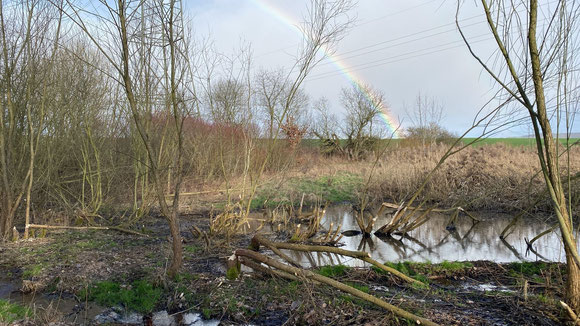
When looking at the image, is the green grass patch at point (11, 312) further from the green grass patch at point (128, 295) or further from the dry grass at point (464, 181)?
the dry grass at point (464, 181)

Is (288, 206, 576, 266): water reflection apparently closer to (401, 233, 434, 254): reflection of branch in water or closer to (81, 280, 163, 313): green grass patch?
(401, 233, 434, 254): reflection of branch in water

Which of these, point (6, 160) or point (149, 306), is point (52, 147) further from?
point (149, 306)

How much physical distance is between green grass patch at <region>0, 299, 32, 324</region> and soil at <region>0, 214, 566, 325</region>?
0.74 ft

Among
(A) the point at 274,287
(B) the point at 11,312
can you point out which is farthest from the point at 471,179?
(B) the point at 11,312

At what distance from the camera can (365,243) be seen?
945cm

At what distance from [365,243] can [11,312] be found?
6.80m

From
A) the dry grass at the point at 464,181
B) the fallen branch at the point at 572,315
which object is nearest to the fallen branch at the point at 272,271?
the fallen branch at the point at 572,315

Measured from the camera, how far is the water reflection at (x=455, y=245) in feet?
26.5

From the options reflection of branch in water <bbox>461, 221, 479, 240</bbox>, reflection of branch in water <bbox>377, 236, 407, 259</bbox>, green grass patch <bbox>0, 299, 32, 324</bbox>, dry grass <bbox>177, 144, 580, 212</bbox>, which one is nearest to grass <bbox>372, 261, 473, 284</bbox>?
reflection of branch in water <bbox>377, 236, 407, 259</bbox>

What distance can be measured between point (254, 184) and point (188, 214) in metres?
4.49

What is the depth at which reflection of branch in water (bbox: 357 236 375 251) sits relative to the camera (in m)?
9.02

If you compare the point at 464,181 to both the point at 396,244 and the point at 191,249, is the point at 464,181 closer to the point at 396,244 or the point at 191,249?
the point at 396,244

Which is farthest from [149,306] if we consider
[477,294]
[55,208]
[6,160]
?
[55,208]

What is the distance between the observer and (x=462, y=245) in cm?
934
